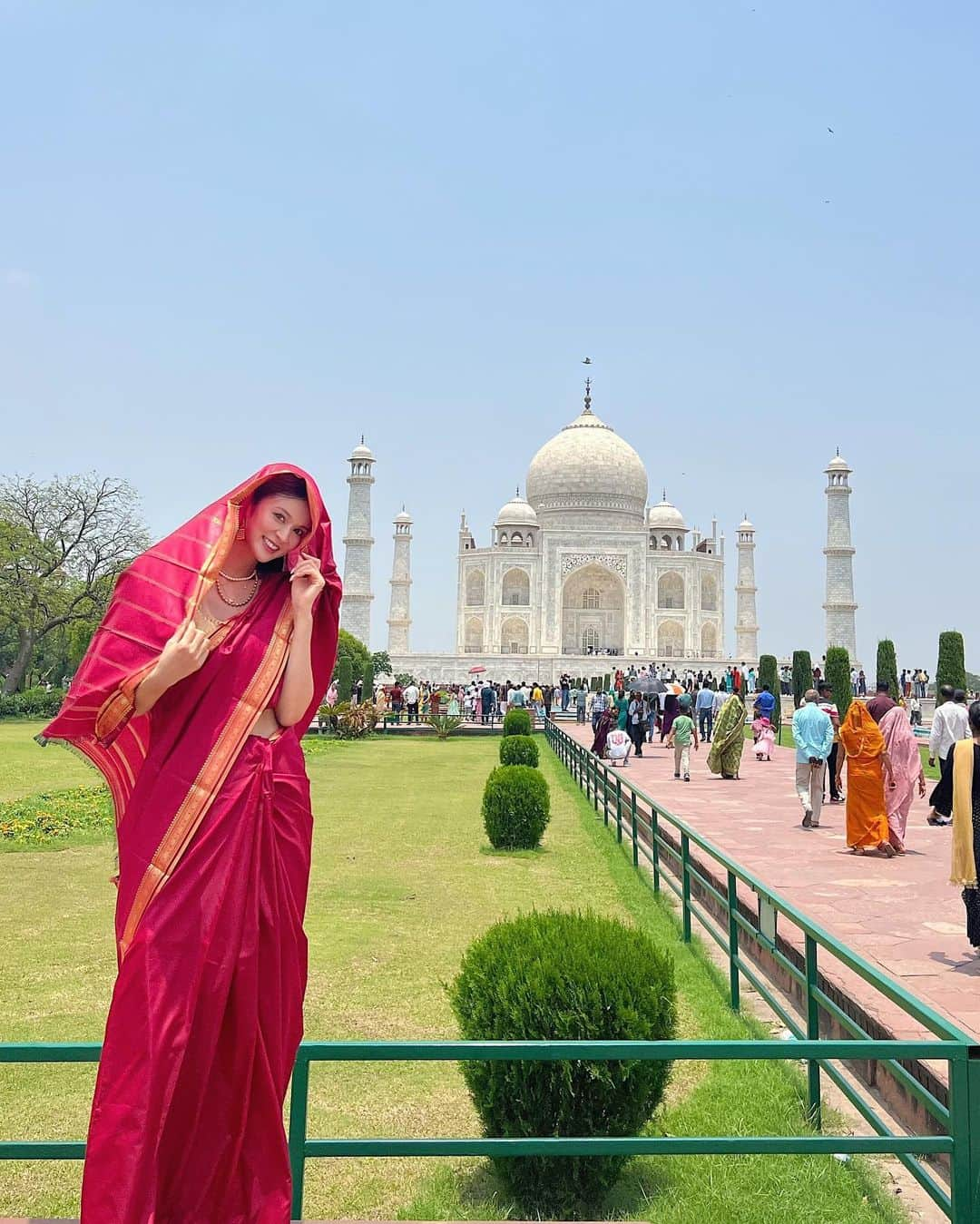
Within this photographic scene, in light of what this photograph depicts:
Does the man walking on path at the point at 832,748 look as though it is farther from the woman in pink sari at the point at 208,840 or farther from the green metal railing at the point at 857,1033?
the woman in pink sari at the point at 208,840

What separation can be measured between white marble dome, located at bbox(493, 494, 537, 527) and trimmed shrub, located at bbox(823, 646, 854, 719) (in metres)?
27.8

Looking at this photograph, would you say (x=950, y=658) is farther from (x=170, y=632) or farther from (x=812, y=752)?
(x=170, y=632)

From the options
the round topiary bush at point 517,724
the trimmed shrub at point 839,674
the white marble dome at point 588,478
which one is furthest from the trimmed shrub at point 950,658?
the white marble dome at point 588,478

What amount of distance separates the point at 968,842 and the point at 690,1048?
2.87 meters

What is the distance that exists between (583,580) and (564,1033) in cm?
4453

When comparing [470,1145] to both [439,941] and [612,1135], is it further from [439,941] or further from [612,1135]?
[439,941]

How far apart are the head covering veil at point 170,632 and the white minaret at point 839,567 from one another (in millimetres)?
41216

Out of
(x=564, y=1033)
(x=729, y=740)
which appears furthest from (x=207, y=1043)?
(x=729, y=740)

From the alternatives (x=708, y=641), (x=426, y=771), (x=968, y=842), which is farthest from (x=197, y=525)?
(x=708, y=641)

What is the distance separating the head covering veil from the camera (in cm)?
207

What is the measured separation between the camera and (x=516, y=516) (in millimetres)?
48312

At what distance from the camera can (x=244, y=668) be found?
6.94 feet

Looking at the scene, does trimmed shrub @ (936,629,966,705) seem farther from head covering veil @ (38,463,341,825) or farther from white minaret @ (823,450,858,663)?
white minaret @ (823,450,858,663)

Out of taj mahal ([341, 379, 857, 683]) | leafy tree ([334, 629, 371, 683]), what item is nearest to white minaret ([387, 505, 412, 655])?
taj mahal ([341, 379, 857, 683])
